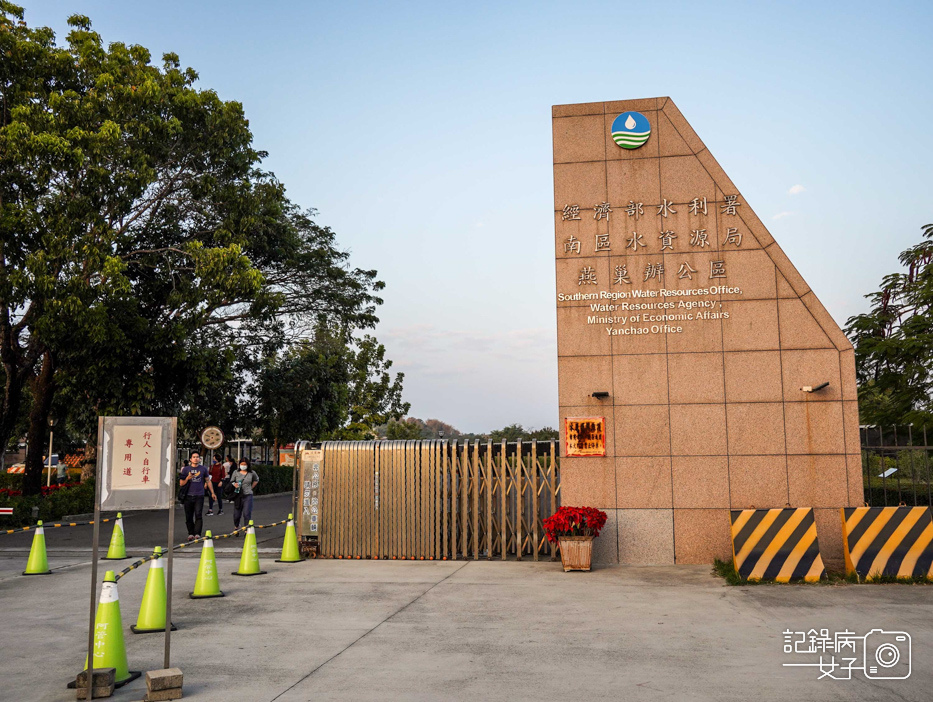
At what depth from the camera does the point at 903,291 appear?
2188cm

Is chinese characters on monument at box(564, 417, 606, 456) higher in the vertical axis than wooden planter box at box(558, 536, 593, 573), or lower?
higher

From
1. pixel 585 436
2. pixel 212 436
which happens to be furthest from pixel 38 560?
pixel 212 436

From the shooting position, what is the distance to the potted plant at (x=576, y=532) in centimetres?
1354

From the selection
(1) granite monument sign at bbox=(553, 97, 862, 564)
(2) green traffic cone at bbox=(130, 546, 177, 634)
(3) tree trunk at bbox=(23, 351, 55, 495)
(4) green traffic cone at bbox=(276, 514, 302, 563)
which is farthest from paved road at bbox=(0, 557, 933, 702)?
(3) tree trunk at bbox=(23, 351, 55, 495)

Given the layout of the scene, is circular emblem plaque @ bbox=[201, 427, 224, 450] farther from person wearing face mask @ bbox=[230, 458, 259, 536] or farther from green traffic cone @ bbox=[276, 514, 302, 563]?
green traffic cone @ bbox=[276, 514, 302, 563]

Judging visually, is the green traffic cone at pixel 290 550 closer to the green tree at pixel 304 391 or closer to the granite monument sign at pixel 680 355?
the granite monument sign at pixel 680 355

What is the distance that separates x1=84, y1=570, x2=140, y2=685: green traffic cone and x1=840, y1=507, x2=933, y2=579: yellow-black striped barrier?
10.4 meters

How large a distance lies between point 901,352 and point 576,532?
10.8 meters

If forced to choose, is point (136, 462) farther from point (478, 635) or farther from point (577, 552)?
point (577, 552)

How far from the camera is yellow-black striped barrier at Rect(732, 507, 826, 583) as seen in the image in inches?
481

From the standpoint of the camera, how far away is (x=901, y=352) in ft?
63.3

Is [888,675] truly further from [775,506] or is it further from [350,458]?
[350,458]

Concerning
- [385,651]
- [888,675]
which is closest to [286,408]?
[385,651]

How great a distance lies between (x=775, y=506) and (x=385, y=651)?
855 cm
